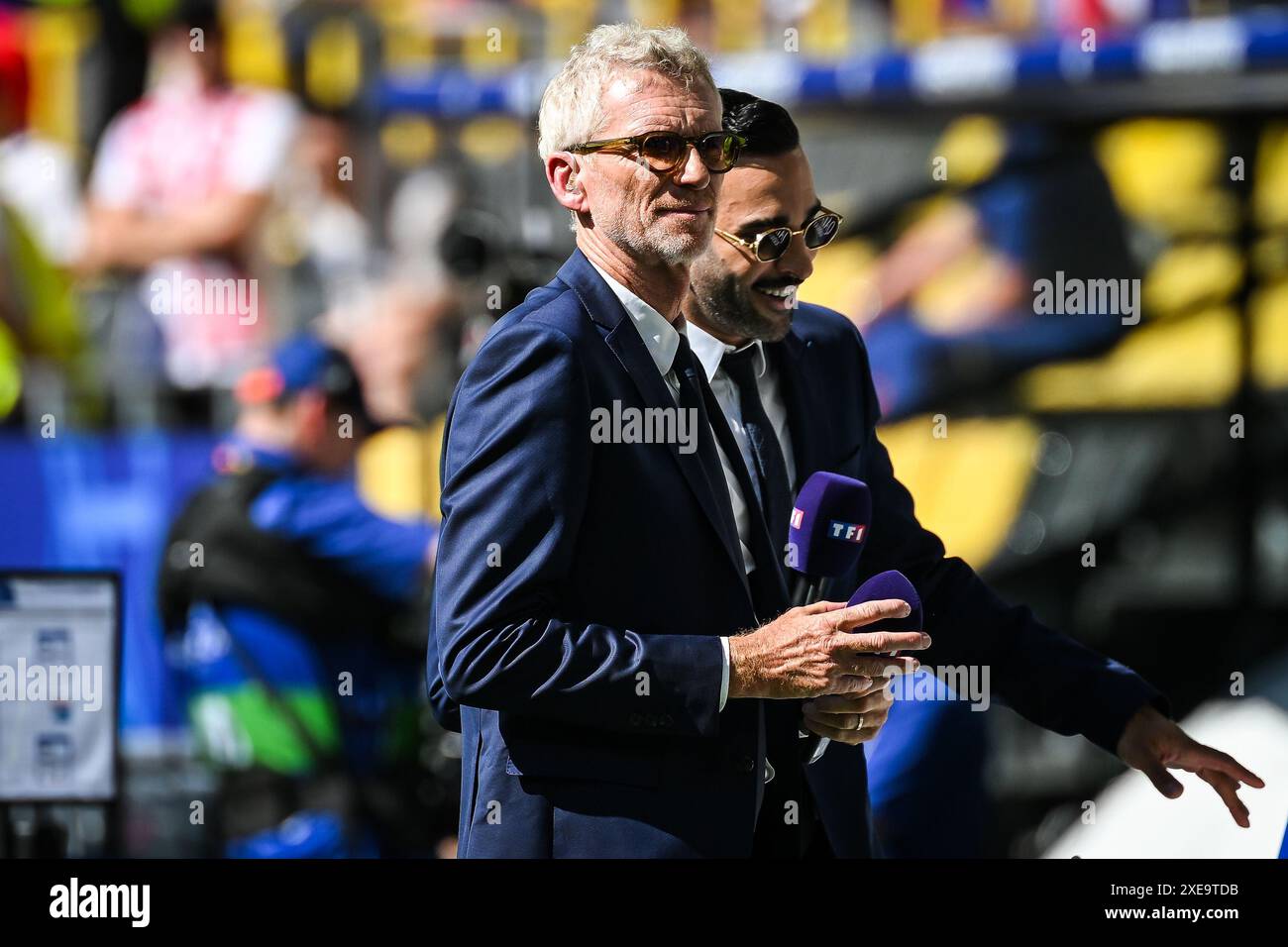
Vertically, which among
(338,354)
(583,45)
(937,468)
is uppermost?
(583,45)

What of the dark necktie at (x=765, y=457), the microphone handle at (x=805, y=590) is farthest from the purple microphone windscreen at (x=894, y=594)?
the microphone handle at (x=805, y=590)

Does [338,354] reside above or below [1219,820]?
above

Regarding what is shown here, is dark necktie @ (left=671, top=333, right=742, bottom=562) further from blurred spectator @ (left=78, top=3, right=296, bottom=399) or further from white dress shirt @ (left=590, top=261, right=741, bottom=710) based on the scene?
blurred spectator @ (left=78, top=3, right=296, bottom=399)

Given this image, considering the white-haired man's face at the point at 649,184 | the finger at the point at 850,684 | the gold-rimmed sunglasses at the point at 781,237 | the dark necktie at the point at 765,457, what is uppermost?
the white-haired man's face at the point at 649,184

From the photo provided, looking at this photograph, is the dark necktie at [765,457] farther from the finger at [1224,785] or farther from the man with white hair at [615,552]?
the finger at [1224,785]

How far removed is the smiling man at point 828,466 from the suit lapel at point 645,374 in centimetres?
29

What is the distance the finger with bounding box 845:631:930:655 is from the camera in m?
2.20

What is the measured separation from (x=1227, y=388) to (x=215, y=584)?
2767mm

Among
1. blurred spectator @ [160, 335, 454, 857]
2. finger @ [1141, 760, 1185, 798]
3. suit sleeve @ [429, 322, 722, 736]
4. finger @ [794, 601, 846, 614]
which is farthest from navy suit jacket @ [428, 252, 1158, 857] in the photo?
blurred spectator @ [160, 335, 454, 857]

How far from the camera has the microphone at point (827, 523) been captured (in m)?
2.46
